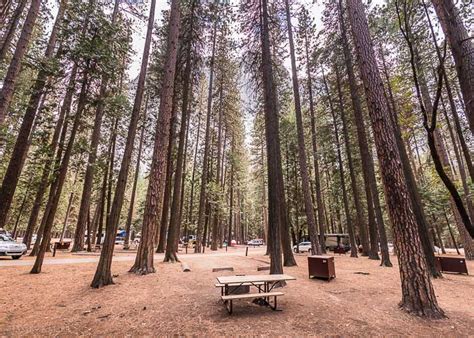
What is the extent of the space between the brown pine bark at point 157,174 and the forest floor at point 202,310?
146 cm

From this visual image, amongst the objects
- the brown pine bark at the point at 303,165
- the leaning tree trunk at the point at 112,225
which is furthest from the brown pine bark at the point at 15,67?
the brown pine bark at the point at 303,165

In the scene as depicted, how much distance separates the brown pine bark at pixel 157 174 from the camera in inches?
346

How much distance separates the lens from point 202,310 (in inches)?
187

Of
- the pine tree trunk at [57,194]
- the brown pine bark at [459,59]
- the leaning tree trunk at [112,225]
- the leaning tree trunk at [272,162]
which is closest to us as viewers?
the brown pine bark at [459,59]

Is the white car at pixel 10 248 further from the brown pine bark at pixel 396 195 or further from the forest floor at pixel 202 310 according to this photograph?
the brown pine bark at pixel 396 195

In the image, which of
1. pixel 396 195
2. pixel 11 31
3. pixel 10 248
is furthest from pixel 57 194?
pixel 396 195

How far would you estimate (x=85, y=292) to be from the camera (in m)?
6.20

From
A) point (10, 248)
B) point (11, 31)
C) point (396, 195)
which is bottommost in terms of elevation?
point (10, 248)

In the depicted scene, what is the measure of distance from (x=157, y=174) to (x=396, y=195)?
304 inches

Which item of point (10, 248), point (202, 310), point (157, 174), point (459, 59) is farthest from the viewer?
point (10, 248)

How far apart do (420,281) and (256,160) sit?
25012mm

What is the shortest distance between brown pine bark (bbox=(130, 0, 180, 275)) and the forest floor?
57.3 inches

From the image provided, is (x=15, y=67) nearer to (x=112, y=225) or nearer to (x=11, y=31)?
(x=112, y=225)

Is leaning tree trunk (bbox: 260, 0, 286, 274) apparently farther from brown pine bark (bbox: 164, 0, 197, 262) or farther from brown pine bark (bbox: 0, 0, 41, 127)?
brown pine bark (bbox: 0, 0, 41, 127)
